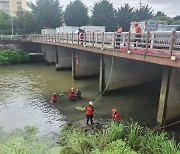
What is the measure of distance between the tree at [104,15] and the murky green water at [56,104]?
4029cm

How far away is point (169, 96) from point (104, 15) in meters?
52.7

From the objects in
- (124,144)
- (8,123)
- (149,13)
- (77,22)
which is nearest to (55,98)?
(8,123)

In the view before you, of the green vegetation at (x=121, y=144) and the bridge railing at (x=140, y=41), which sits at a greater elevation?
the bridge railing at (x=140, y=41)

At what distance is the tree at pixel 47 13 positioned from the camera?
56987mm

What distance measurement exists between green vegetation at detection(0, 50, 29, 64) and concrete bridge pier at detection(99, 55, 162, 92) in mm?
22987

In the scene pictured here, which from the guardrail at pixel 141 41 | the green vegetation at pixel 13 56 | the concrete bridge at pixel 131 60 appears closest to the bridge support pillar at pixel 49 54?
the concrete bridge at pixel 131 60

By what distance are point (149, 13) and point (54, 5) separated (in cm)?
3744

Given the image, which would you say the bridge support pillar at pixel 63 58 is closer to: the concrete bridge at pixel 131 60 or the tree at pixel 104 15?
the concrete bridge at pixel 131 60

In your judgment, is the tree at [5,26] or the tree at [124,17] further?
the tree at [124,17]

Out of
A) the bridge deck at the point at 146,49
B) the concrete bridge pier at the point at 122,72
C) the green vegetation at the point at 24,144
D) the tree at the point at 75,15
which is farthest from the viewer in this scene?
the tree at the point at 75,15

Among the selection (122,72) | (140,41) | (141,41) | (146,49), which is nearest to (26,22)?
(122,72)

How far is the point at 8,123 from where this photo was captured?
12789mm

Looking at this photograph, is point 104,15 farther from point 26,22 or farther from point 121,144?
point 121,144

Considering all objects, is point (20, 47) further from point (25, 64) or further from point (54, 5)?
point (54, 5)
